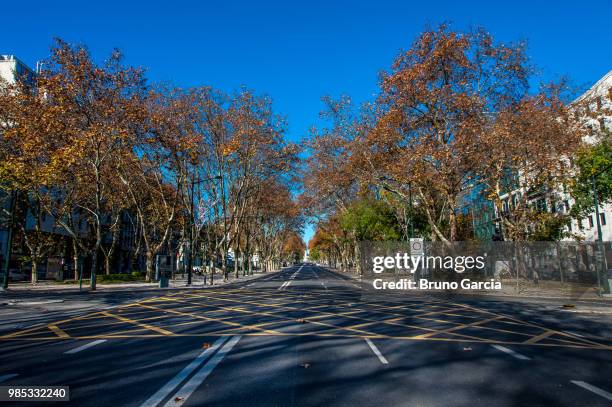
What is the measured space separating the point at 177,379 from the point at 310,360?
2347 millimetres

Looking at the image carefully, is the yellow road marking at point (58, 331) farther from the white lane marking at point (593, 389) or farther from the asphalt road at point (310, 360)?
the white lane marking at point (593, 389)

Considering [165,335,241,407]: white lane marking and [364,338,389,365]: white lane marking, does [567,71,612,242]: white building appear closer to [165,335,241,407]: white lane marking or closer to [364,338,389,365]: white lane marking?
[364,338,389,365]: white lane marking

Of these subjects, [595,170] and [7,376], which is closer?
[7,376]

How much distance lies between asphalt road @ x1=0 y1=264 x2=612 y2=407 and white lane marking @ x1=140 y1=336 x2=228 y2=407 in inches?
0.6

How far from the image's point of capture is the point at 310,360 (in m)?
7.66

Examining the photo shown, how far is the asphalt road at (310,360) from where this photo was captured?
18.5 ft

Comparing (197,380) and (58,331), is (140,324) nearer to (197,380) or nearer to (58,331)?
(58,331)

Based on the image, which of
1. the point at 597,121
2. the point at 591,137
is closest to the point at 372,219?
the point at 591,137

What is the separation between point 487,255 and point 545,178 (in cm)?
980

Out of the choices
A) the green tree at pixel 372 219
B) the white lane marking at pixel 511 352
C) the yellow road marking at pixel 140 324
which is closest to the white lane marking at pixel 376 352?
the white lane marking at pixel 511 352

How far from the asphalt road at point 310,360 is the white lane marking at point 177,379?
0.02 m

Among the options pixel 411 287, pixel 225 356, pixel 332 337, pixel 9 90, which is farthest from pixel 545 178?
pixel 9 90

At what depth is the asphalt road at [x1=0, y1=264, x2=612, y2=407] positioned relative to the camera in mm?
5645

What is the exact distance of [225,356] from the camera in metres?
7.91
